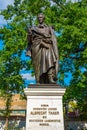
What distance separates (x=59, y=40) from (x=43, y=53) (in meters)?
13.7

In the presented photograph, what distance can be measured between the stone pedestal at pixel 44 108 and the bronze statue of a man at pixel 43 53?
0.51 m

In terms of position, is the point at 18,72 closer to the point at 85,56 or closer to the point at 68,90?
the point at 68,90

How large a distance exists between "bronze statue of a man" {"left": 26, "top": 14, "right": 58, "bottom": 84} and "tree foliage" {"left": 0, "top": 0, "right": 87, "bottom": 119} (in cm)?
1239

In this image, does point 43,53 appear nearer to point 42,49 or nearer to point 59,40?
point 42,49

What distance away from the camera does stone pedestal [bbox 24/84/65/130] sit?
1040 centimetres

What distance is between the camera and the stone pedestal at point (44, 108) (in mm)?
10398

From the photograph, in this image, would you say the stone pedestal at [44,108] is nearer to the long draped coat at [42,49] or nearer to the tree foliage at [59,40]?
the long draped coat at [42,49]

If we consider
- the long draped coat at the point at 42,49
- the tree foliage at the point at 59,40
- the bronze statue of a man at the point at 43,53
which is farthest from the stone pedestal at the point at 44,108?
the tree foliage at the point at 59,40

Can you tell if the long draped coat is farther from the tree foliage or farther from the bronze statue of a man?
the tree foliage

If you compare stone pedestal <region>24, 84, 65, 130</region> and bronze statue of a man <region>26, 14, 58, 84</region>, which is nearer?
stone pedestal <region>24, 84, 65, 130</region>

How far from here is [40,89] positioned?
1066 centimetres

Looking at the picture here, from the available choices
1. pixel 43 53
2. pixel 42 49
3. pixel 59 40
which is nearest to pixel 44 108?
pixel 43 53

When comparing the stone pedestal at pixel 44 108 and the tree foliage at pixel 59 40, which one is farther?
the tree foliage at pixel 59 40

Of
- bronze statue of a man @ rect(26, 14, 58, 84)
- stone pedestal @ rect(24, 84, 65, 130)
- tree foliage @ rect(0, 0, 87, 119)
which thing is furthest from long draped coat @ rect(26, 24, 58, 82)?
tree foliage @ rect(0, 0, 87, 119)
